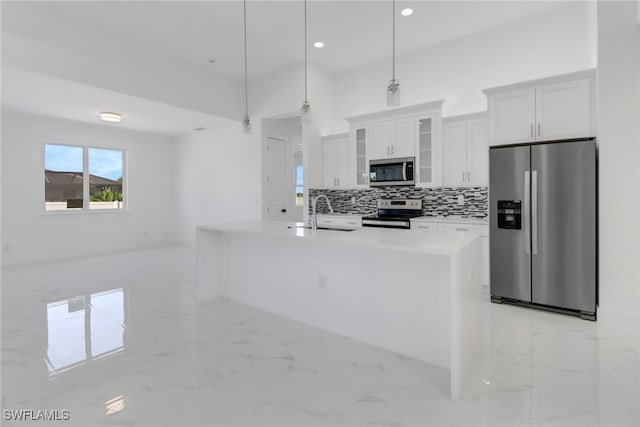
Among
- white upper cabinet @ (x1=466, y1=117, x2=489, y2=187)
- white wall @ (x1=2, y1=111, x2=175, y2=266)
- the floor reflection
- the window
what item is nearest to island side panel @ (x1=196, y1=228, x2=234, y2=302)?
the floor reflection

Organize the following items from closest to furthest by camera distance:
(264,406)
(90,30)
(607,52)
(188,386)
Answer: (264,406), (188,386), (607,52), (90,30)

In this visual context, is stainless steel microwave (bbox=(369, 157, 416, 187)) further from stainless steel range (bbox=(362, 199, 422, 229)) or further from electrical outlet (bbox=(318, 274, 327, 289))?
electrical outlet (bbox=(318, 274, 327, 289))

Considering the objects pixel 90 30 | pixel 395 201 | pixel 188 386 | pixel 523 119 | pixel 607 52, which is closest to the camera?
pixel 188 386

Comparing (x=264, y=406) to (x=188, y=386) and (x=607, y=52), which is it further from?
(x=607, y=52)

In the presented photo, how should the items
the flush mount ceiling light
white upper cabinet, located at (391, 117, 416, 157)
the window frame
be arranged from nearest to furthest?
white upper cabinet, located at (391, 117, 416, 157), the flush mount ceiling light, the window frame

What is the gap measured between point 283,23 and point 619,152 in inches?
154

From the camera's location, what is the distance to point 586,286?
10.3ft

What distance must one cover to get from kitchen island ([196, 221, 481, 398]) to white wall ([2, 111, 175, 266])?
14.5 ft

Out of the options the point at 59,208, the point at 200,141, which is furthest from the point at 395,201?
the point at 59,208

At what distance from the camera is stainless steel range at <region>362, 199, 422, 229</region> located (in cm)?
451

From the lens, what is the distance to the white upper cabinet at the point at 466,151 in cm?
421

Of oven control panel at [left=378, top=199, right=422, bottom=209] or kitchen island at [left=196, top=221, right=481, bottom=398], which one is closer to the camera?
kitchen island at [left=196, top=221, right=481, bottom=398]

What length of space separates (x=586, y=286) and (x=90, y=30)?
6.39 m

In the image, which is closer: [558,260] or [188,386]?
[188,386]
